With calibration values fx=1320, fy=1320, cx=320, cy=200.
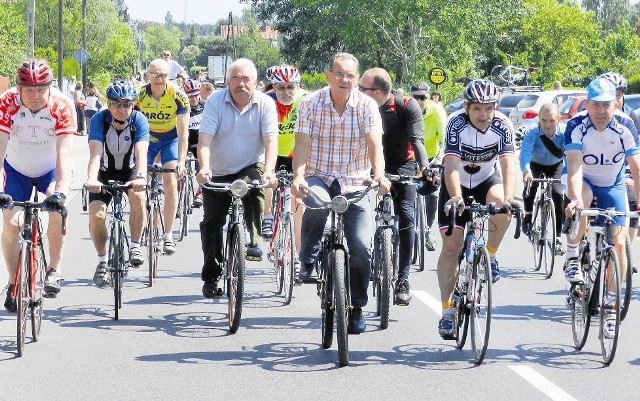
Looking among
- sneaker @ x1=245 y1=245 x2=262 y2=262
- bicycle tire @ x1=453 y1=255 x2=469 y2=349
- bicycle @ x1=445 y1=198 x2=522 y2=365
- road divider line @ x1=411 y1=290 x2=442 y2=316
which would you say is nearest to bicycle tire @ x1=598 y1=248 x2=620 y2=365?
bicycle @ x1=445 y1=198 x2=522 y2=365

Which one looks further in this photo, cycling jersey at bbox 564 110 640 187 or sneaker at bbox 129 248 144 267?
sneaker at bbox 129 248 144 267

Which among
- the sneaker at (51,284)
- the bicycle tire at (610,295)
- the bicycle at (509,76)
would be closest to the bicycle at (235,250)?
the sneaker at (51,284)

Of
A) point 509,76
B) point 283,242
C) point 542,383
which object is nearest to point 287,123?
point 283,242

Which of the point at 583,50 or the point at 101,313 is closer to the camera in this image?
the point at 101,313

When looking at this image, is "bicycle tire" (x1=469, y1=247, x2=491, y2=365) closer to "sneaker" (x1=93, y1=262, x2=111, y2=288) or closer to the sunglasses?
"sneaker" (x1=93, y1=262, x2=111, y2=288)

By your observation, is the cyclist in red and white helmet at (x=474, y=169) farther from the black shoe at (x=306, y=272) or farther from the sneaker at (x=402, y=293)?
the sneaker at (x=402, y=293)

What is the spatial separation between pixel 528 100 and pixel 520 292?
28.0 meters

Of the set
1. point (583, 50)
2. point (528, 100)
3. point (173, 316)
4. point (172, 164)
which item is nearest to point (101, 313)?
point (173, 316)

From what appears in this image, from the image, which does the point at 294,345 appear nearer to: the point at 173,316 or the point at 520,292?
the point at 173,316

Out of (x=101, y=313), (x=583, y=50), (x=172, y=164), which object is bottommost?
(x=101, y=313)

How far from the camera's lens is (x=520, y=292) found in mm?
11617

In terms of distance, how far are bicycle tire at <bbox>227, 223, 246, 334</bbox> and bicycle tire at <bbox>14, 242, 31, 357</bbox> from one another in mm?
1489

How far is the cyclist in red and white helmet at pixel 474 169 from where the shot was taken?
27.8 ft

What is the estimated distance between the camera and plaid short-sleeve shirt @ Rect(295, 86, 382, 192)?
888 cm
